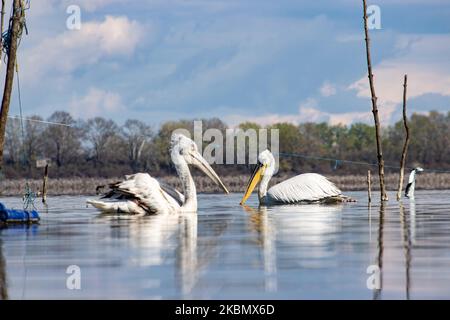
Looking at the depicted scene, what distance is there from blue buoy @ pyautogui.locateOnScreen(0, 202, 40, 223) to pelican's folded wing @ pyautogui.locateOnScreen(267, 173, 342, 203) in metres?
→ 10.6

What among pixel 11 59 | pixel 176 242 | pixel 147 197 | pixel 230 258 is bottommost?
pixel 230 258

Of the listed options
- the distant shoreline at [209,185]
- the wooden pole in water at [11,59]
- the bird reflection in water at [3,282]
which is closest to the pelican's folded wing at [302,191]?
the wooden pole in water at [11,59]

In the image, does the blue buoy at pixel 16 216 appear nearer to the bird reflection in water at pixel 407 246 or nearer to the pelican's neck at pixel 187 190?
the pelican's neck at pixel 187 190

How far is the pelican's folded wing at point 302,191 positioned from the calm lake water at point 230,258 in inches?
329

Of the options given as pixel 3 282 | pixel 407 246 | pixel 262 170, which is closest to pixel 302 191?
pixel 262 170

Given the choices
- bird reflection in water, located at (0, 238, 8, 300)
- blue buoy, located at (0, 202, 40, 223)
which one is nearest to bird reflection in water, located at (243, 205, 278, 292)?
bird reflection in water, located at (0, 238, 8, 300)

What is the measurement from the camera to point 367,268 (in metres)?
12.0

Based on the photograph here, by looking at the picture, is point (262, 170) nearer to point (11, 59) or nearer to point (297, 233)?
point (11, 59)

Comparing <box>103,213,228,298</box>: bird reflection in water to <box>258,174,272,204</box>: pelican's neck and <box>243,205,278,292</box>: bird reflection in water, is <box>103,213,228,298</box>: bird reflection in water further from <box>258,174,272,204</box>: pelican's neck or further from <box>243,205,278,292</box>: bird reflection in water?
<box>258,174,272,204</box>: pelican's neck

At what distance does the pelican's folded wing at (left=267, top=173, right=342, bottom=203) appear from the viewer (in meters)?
30.2

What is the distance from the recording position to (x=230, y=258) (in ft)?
43.6

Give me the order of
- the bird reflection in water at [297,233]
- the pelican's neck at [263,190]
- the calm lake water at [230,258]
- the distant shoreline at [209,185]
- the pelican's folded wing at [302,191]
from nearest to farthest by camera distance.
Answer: the calm lake water at [230,258] < the bird reflection in water at [297,233] < the pelican's folded wing at [302,191] < the pelican's neck at [263,190] < the distant shoreline at [209,185]

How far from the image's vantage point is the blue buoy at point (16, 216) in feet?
67.4

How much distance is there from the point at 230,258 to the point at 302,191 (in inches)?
672
